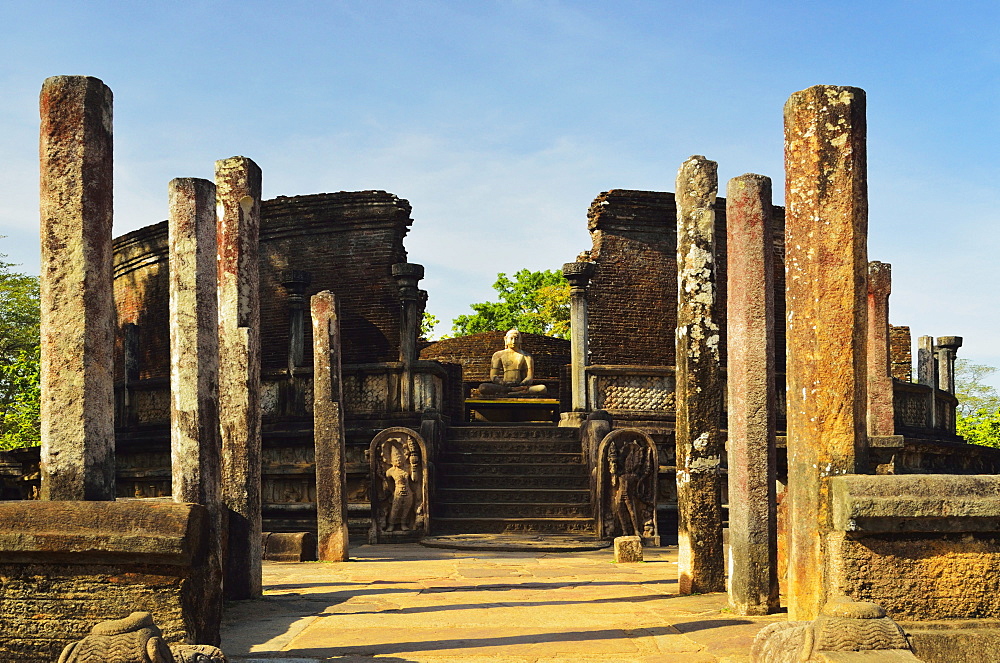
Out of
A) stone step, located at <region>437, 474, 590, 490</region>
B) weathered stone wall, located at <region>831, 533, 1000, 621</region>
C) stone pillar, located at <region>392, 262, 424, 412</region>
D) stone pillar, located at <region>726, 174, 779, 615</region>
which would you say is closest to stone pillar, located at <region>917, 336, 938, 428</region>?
stone step, located at <region>437, 474, 590, 490</region>

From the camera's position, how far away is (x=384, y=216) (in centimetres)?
2197

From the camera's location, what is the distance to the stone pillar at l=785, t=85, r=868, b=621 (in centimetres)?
539

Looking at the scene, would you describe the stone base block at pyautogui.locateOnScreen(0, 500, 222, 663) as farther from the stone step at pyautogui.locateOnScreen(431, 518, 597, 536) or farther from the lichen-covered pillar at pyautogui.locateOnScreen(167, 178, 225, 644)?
the stone step at pyautogui.locateOnScreen(431, 518, 597, 536)

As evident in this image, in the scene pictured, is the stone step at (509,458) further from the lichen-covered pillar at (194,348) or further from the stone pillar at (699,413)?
the lichen-covered pillar at (194,348)

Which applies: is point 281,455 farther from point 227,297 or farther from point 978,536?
point 978,536

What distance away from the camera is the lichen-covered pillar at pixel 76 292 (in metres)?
5.43

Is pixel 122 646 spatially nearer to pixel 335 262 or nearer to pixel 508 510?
pixel 508 510

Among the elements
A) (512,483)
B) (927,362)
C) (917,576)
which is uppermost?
(927,362)

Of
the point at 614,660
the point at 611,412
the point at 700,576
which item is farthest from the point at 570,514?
the point at 614,660

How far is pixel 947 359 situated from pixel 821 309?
62.0 feet

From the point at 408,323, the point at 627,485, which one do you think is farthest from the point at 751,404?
the point at 408,323

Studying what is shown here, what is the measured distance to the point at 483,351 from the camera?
28406 millimetres

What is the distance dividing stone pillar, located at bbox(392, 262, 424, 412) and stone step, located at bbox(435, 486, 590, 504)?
2.59 metres

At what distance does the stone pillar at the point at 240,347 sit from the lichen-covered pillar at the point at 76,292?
85.2 inches
